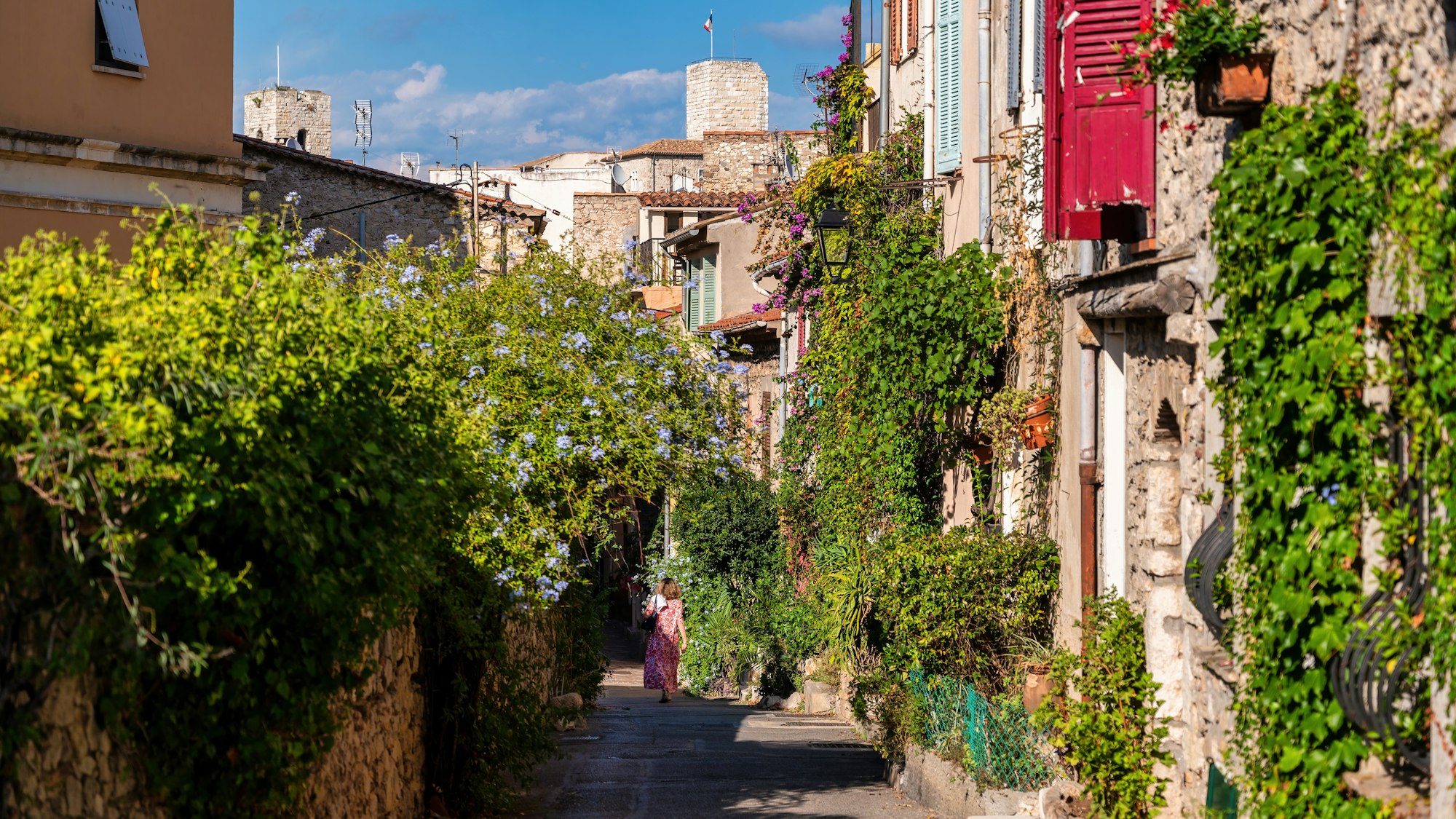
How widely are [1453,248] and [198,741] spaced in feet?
14.8

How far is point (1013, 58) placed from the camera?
12070 mm

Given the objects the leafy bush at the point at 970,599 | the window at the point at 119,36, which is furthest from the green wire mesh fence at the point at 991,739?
the window at the point at 119,36

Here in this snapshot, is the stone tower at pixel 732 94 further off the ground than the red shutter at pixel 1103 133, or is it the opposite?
the stone tower at pixel 732 94

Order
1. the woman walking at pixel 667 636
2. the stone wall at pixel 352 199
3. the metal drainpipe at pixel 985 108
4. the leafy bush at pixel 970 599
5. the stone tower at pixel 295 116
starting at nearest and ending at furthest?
the leafy bush at pixel 970 599, the metal drainpipe at pixel 985 108, the woman walking at pixel 667 636, the stone wall at pixel 352 199, the stone tower at pixel 295 116

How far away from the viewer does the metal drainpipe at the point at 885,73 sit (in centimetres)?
1723

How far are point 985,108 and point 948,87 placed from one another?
4.86 ft

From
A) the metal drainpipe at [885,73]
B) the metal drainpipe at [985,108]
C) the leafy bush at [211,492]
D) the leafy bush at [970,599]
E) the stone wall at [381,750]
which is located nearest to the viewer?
the leafy bush at [211,492]

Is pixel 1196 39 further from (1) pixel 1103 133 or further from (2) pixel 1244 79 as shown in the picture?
(1) pixel 1103 133

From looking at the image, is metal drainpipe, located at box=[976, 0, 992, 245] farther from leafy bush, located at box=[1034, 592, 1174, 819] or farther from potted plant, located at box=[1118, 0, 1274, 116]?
potted plant, located at box=[1118, 0, 1274, 116]

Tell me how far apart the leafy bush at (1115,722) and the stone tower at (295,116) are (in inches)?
1669

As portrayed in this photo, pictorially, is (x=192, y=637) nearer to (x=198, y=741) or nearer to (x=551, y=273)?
(x=198, y=741)

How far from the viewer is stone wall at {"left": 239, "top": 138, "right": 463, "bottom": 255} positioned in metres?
27.4

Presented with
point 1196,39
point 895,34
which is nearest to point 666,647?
point 895,34

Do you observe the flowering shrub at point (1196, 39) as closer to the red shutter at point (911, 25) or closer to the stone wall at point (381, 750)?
the stone wall at point (381, 750)
